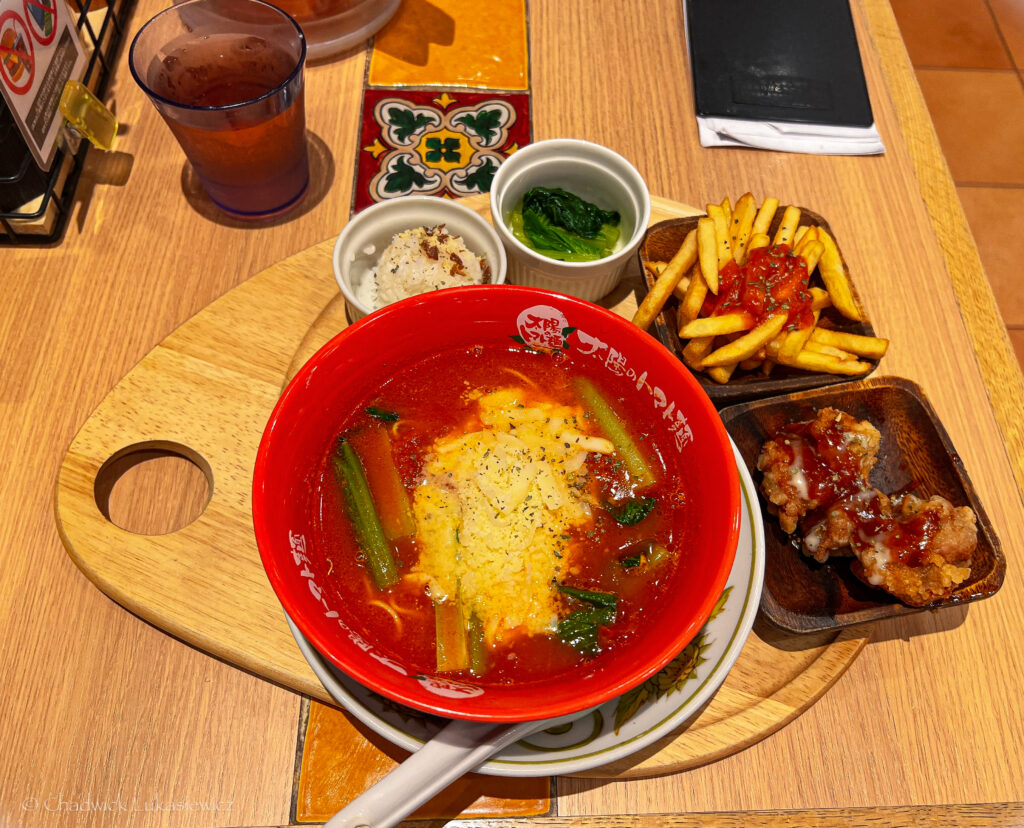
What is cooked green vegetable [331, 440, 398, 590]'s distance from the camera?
1.59 m

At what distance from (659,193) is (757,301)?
A: 73 centimetres

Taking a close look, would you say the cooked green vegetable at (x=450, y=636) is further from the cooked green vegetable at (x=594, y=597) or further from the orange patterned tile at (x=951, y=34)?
the orange patterned tile at (x=951, y=34)

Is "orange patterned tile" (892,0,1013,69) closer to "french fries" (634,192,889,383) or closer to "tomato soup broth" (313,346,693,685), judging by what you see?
"french fries" (634,192,889,383)

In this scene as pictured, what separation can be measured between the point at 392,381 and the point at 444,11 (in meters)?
1.79

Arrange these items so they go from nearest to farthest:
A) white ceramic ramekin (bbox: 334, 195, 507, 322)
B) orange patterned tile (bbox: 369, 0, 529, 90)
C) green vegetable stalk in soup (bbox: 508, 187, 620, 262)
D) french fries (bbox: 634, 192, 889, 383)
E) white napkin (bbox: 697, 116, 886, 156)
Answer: french fries (bbox: 634, 192, 889, 383)
white ceramic ramekin (bbox: 334, 195, 507, 322)
green vegetable stalk in soup (bbox: 508, 187, 620, 262)
white napkin (bbox: 697, 116, 886, 156)
orange patterned tile (bbox: 369, 0, 529, 90)

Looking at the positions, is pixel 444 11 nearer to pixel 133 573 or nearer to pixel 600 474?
pixel 600 474

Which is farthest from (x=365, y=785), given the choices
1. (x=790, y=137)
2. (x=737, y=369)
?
(x=790, y=137)

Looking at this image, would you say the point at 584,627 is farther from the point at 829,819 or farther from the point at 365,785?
the point at 829,819

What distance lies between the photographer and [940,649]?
72.4 inches

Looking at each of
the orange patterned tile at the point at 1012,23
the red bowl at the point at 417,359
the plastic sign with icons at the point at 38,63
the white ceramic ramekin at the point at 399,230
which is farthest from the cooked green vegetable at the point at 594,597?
the orange patterned tile at the point at 1012,23

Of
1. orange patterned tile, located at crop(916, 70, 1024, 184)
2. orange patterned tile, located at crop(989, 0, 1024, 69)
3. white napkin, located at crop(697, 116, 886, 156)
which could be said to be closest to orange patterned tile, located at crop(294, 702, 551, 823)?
white napkin, located at crop(697, 116, 886, 156)

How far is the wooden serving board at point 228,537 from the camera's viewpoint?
1687 millimetres

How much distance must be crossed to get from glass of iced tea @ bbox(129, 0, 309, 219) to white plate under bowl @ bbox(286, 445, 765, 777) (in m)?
1.39

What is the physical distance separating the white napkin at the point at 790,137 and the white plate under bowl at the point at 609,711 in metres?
1.63
